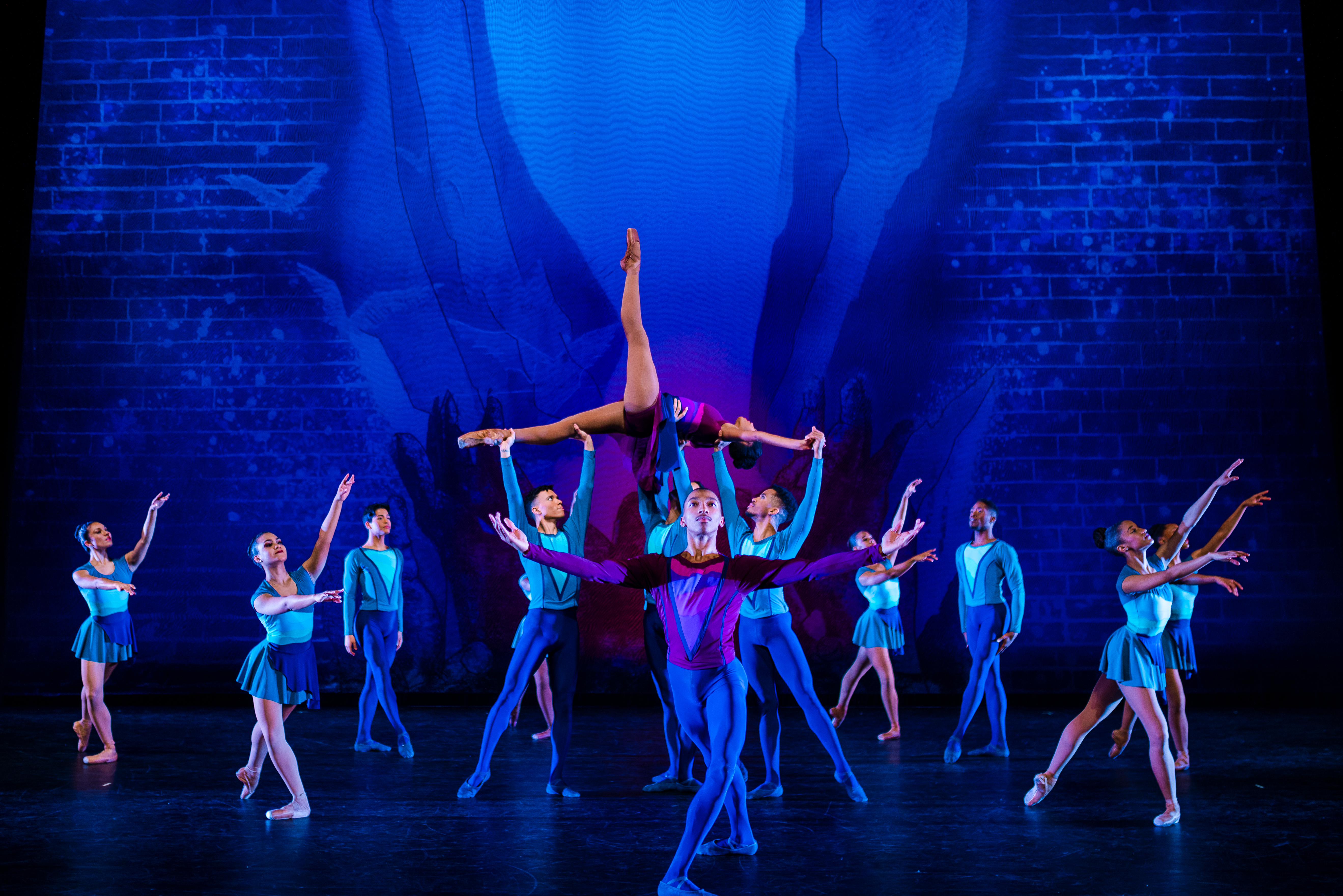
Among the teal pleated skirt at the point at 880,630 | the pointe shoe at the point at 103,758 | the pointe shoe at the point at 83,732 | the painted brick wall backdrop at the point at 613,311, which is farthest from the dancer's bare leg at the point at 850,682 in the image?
the pointe shoe at the point at 83,732

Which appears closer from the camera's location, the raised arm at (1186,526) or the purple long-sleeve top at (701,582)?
the purple long-sleeve top at (701,582)

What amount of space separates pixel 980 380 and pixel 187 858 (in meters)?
6.85

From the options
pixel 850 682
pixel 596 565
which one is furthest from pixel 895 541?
pixel 850 682

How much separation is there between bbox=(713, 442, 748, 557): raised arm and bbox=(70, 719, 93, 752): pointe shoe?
4017 mm

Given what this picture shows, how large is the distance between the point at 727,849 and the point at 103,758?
4.00 m

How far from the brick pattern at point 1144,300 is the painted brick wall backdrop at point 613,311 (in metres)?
0.03

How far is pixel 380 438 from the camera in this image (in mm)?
8961

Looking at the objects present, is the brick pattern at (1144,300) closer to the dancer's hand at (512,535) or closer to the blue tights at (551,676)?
the blue tights at (551,676)

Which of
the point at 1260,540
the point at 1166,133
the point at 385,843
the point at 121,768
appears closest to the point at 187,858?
the point at 385,843

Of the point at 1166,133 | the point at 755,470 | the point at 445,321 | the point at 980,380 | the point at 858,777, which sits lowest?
the point at 858,777

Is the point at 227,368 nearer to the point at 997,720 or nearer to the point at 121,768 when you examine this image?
the point at 121,768

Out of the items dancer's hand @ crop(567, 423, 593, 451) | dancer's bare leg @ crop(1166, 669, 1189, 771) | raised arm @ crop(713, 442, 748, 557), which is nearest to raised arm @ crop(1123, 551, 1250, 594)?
dancer's bare leg @ crop(1166, 669, 1189, 771)

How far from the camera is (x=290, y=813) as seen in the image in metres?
4.77

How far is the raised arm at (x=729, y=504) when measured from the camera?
5.39 metres
